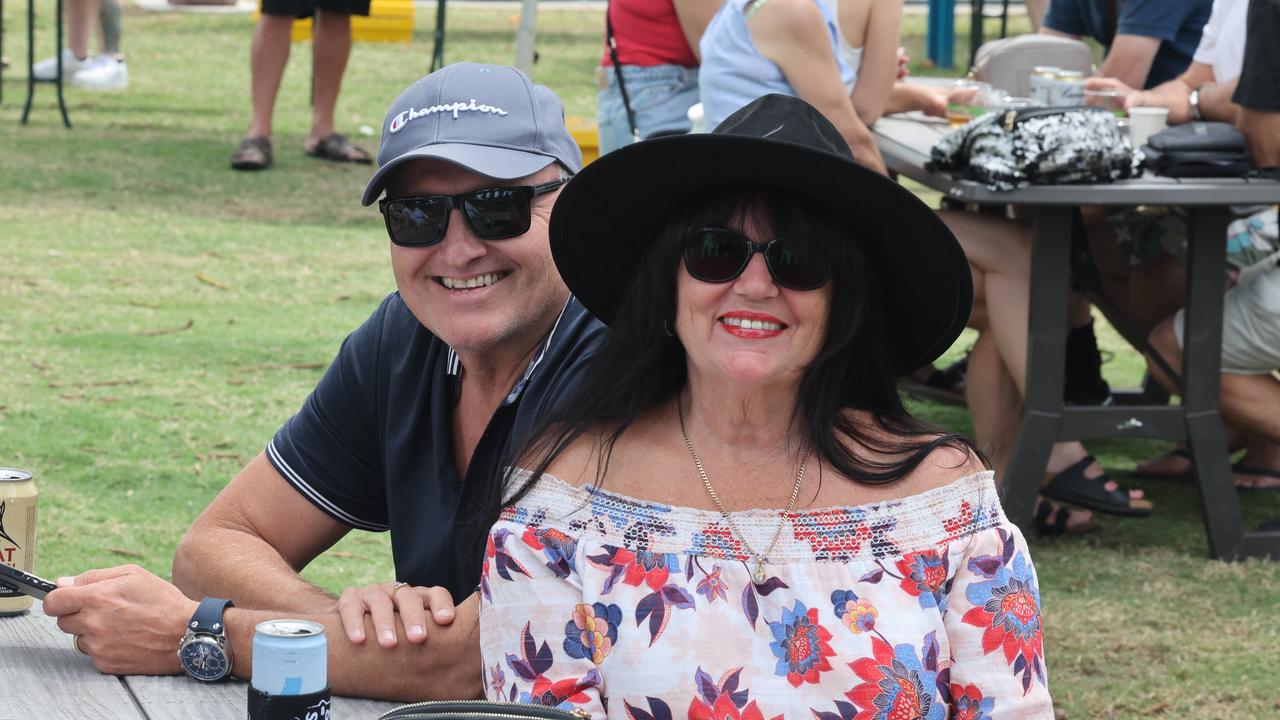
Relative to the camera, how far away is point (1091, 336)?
559 cm

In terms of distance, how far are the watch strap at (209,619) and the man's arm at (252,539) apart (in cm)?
26

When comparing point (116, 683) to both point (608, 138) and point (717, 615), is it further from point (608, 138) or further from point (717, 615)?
point (608, 138)

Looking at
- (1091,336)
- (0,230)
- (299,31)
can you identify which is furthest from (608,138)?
(299,31)

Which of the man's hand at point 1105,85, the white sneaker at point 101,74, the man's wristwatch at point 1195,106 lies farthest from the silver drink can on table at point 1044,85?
the white sneaker at point 101,74

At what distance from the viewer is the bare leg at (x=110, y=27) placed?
13031 mm

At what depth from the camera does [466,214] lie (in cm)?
252

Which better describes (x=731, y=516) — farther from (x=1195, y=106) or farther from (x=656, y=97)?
(x=656, y=97)

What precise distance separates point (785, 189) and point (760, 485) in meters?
0.39

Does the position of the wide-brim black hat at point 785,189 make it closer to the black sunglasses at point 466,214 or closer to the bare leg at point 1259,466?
the black sunglasses at point 466,214

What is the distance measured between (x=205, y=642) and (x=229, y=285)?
18.4 ft

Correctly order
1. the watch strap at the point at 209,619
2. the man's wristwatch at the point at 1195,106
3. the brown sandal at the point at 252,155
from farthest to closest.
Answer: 1. the brown sandal at the point at 252,155
2. the man's wristwatch at the point at 1195,106
3. the watch strap at the point at 209,619

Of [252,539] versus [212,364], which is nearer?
[252,539]

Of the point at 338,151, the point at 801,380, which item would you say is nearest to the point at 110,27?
the point at 338,151

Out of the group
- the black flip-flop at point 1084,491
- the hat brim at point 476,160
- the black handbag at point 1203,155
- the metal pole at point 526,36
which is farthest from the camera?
the metal pole at point 526,36
